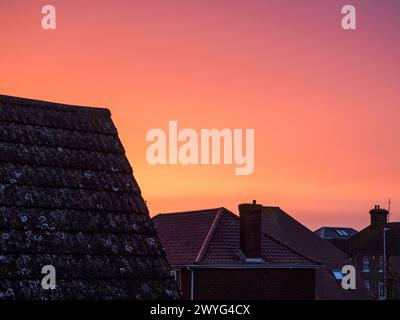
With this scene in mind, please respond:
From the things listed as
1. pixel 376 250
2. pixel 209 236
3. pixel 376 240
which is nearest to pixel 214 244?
pixel 209 236

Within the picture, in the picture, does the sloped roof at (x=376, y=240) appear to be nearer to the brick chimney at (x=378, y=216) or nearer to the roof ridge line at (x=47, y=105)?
the brick chimney at (x=378, y=216)

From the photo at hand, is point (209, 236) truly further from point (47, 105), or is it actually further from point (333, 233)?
point (333, 233)

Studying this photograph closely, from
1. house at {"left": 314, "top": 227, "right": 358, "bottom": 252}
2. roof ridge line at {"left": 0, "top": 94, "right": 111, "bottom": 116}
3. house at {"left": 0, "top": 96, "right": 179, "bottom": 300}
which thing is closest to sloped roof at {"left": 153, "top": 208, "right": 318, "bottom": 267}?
roof ridge line at {"left": 0, "top": 94, "right": 111, "bottom": 116}

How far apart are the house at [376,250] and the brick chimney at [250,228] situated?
1720 inches

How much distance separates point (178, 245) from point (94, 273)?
26.2 m

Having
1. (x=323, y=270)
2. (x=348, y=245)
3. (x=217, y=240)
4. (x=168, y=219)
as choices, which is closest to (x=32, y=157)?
(x=217, y=240)

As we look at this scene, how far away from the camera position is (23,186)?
15.1 metres

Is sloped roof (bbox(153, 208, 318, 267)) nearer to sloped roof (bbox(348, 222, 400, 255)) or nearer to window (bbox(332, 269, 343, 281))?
window (bbox(332, 269, 343, 281))

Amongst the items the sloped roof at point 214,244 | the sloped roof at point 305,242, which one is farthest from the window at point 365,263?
the sloped roof at point 214,244

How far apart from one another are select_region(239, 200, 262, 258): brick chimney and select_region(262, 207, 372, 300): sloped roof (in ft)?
77.7

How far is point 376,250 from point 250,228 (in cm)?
4767

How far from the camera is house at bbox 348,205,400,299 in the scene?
266 feet

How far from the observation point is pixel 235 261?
37625 millimetres
